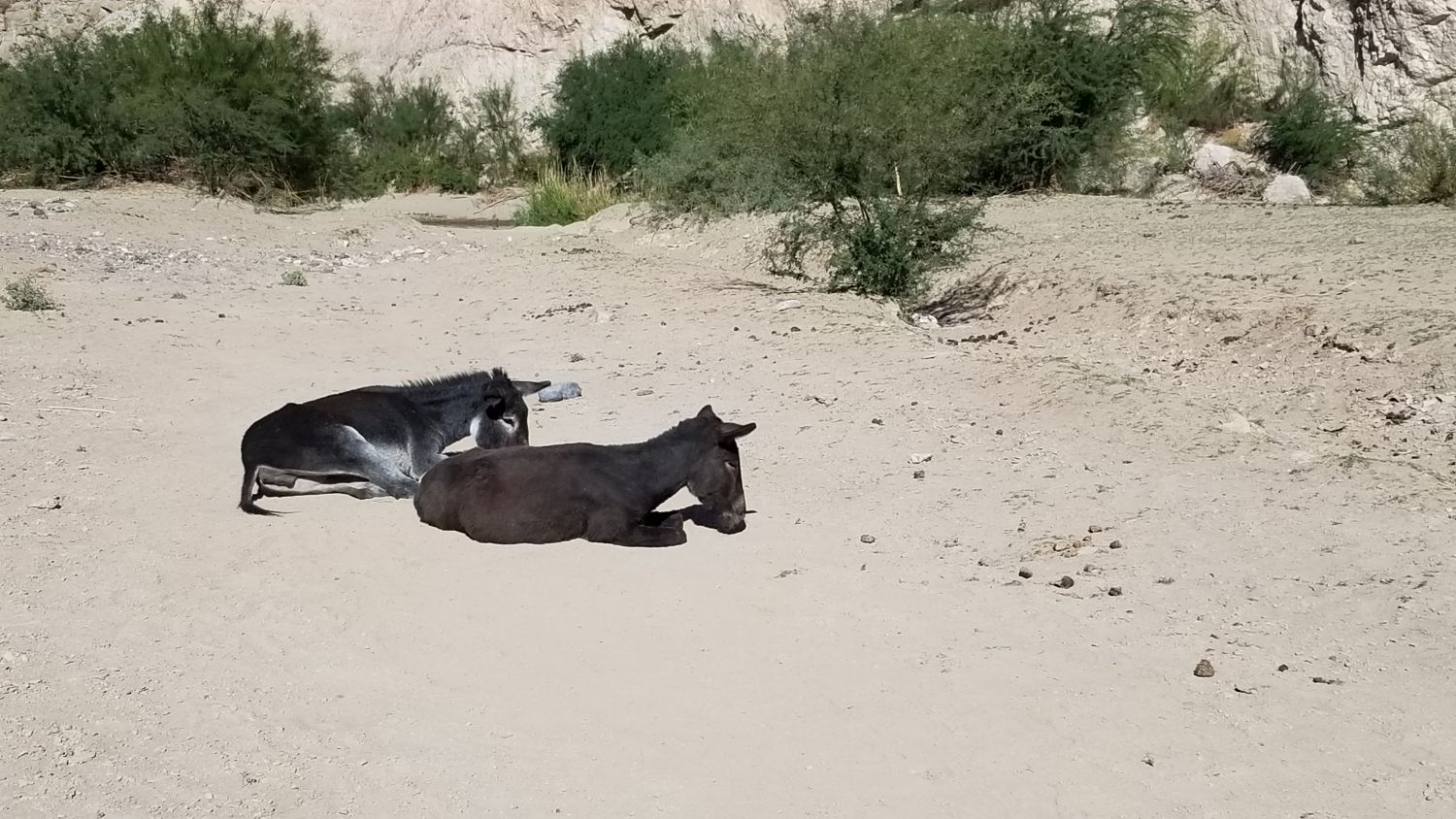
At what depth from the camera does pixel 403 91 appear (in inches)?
1400

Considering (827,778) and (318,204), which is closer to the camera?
(827,778)

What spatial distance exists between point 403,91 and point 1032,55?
63.7 feet

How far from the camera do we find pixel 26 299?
13.5m

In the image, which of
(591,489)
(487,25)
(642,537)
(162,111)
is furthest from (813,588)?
(487,25)

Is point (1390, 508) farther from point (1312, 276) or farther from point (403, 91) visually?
point (403, 91)

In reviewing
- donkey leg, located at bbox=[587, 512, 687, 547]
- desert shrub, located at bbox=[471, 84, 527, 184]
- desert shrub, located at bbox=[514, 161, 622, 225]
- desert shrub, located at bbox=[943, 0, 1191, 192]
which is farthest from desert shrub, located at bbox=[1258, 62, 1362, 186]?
donkey leg, located at bbox=[587, 512, 687, 547]

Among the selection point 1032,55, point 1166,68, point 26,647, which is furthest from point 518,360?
point 1166,68

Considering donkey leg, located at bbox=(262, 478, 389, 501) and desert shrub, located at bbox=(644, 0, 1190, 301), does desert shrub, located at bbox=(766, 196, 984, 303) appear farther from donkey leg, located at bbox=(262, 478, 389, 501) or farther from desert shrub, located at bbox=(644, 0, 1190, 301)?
donkey leg, located at bbox=(262, 478, 389, 501)

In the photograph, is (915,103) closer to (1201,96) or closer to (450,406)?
(450,406)

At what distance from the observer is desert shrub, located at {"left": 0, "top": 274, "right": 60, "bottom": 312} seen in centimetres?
1349

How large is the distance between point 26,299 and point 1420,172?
58.2 feet

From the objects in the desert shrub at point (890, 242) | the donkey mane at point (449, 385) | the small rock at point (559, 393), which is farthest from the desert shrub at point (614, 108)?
the donkey mane at point (449, 385)

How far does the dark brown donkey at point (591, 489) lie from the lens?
738 centimetres

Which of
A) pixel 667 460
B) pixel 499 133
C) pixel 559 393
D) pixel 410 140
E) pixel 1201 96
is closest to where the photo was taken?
pixel 667 460
